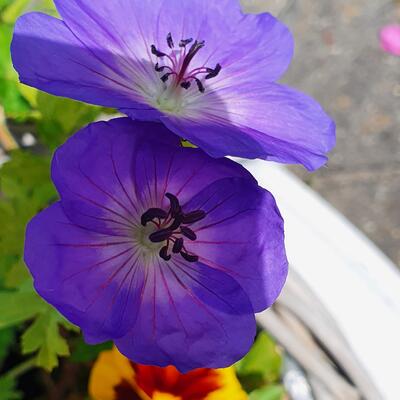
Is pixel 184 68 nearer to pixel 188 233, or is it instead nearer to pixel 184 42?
pixel 184 42

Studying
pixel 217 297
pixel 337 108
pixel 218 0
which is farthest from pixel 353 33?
pixel 217 297

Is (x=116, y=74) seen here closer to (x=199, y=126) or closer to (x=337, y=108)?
(x=199, y=126)

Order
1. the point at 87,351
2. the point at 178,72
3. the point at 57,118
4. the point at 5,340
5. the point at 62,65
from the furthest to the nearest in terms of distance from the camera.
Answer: the point at 5,340 → the point at 87,351 → the point at 57,118 → the point at 178,72 → the point at 62,65

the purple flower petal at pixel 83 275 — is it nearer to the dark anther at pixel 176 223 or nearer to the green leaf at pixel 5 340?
the dark anther at pixel 176 223

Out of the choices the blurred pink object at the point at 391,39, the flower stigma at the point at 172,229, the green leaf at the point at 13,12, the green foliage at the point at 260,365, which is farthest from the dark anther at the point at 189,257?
the blurred pink object at the point at 391,39

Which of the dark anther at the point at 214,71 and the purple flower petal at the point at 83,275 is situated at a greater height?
the dark anther at the point at 214,71

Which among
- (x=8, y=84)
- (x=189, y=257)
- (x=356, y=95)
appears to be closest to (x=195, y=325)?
(x=189, y=257)
